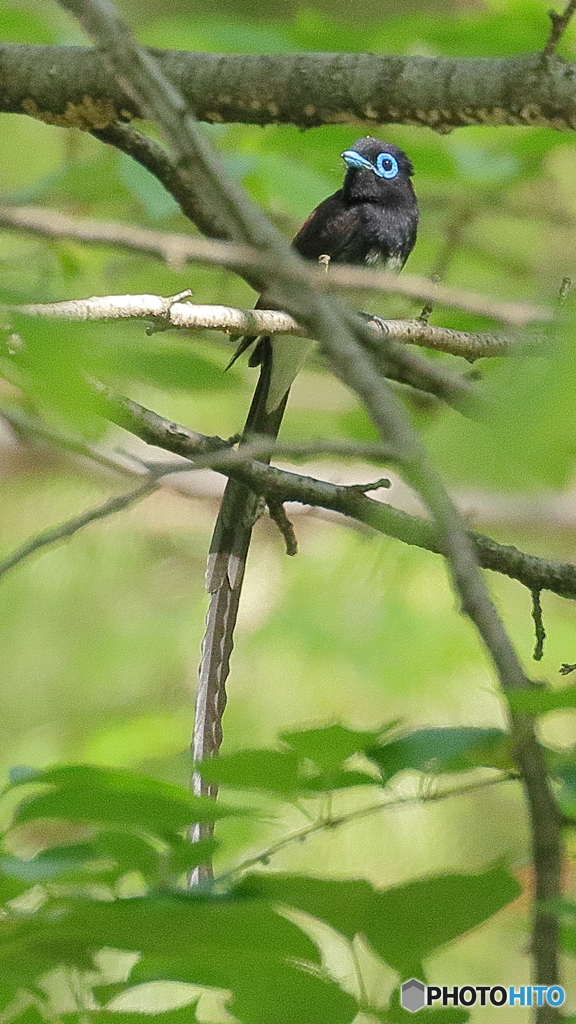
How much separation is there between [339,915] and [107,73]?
5.29 feet

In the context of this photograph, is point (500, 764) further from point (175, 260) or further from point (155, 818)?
point (175, 260)

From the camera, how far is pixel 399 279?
95 cm

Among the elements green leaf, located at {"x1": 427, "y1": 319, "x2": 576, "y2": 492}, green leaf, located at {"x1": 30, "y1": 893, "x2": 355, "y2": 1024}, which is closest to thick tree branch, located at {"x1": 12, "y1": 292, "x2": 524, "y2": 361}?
green leaf, located at {"x1": 30, "y1": 893, "x2": 355, "y2": 1024}

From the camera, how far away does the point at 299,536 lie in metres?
4.28

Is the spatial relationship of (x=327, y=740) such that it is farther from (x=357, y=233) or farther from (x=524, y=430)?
(x=357, y=233)

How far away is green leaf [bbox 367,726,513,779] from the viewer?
0.85 meters

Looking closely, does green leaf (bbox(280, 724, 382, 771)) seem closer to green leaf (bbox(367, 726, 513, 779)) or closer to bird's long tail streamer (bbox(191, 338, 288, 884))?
green leaf (bbox(367, 726, 513, 779))

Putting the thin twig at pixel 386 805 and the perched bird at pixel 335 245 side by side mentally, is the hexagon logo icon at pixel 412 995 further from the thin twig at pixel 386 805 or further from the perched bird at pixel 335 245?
the perched bird at pixel 335 245

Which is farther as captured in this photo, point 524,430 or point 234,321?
point 234,321

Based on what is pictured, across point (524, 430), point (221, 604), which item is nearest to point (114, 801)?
point (524, 430)

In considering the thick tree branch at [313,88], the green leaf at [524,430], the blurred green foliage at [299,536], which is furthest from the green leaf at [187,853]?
the thick tree branch at [313,88]

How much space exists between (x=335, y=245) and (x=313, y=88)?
4.23 ft

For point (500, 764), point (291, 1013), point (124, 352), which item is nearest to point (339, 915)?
point (291, 1013)

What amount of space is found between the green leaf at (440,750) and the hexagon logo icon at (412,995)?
0.61 feet
